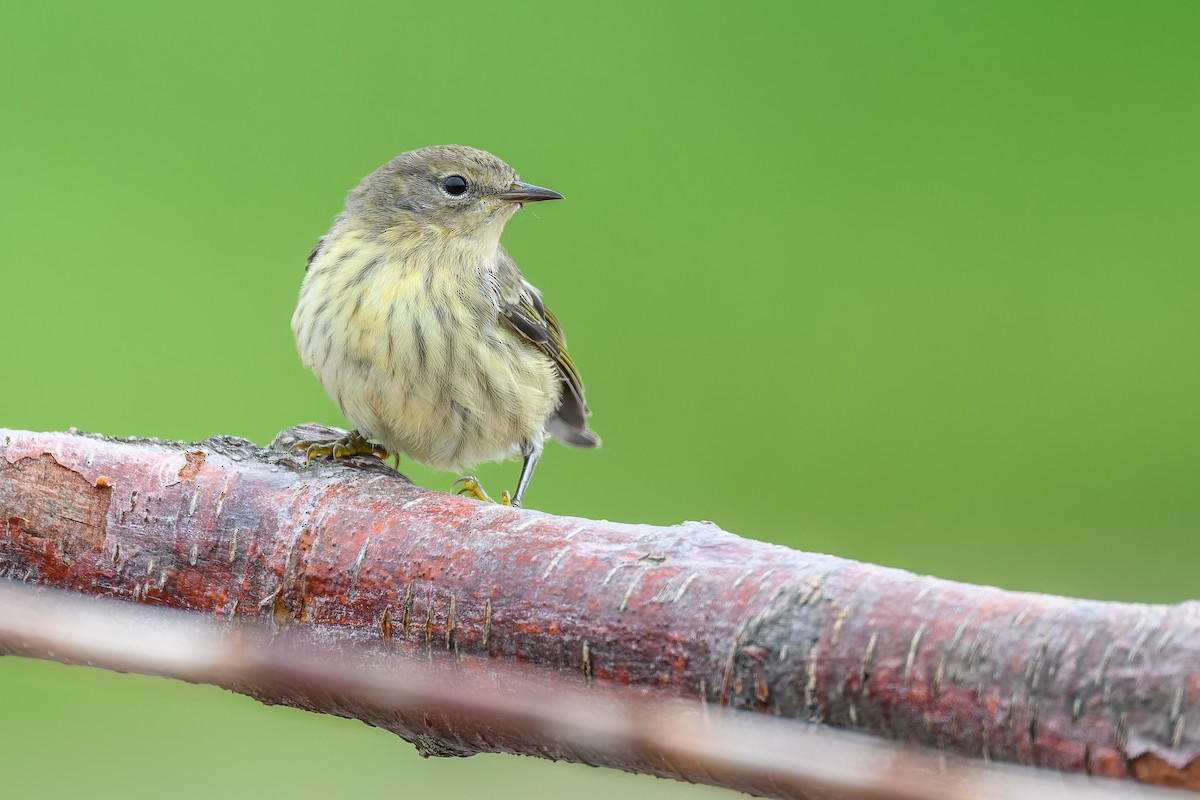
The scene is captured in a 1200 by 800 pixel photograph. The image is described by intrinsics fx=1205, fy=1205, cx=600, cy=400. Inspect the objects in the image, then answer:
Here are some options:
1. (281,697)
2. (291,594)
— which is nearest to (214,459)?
(291,594)

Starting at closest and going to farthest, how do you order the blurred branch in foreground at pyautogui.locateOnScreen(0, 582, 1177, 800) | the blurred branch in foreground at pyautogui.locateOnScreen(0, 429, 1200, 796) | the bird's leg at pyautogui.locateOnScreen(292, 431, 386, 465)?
1. the blurred branch in foreground at pyautogui.locateOnScreen(0, 582, 1177, 800)
2. the blurred branch in foreground at pyautogui.locateOnScreen(0, 429, 1200, 796)
3. the bird's leg at pyautogui.locateOnScreen(292, 431, 386, 465)

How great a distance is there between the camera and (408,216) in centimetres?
328

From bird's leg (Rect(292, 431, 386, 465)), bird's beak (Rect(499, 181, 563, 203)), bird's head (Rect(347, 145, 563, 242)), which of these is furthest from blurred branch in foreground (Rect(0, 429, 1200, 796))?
bird's beak (Rect(499, 181, 563, 203))

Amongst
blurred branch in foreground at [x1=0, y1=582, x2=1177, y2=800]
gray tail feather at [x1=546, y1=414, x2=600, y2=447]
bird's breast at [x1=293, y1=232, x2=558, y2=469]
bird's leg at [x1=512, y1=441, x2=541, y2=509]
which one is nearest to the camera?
blurred branch in foreground at [x1=0, y1=582, x2=1177, y2=800]

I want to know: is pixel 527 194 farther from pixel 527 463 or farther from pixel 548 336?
pixel 527 463

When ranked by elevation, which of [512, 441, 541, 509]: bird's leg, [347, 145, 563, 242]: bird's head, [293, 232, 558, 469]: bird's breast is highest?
[347, 145, 563, 242]: bird's head

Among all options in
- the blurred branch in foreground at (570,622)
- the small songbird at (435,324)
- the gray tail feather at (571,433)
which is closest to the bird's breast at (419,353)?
the small songbird at (435,324)

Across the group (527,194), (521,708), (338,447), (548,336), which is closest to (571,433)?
(548,336)

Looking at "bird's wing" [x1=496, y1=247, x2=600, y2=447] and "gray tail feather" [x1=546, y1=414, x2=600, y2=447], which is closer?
"bird's wing" [x1=496, y1=247, x2=600, y2=447]

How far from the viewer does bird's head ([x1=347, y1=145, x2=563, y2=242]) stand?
10.8 feet

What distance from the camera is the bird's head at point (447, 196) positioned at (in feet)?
10.8

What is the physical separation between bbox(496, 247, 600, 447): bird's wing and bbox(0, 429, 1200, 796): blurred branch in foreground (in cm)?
93

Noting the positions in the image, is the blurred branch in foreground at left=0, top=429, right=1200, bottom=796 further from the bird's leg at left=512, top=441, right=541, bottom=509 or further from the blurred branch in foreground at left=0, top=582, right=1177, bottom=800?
the bird's leg at left=512, top=441, right=541, bottom=509

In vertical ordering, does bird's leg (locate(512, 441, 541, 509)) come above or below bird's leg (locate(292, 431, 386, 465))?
below
